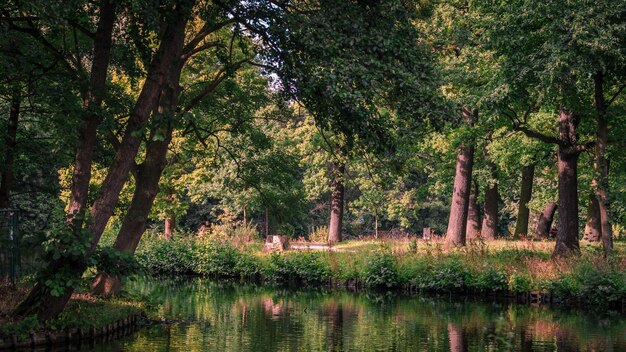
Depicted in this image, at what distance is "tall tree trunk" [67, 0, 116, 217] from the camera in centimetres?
1546

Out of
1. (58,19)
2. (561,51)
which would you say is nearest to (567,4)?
(561,51)

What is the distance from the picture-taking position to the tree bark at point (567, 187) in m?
26.4

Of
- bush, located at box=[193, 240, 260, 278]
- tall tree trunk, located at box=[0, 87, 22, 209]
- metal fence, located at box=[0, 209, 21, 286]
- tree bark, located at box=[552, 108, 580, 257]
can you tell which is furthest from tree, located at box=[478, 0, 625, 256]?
metal fence, located at box=[0, 209, 21, 286]

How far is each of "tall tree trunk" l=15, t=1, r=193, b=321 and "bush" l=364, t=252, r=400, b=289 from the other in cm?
1362

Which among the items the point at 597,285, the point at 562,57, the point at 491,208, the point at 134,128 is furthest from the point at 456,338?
the point at 491,208

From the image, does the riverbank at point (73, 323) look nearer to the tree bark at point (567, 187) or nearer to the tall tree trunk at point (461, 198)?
the tree bark at point (567, 187)

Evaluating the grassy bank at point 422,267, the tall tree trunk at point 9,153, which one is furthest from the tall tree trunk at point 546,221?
the tall tree trunk at point 9,153

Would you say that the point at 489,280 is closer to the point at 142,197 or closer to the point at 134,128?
the point at 142,197

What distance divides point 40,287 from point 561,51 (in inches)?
596

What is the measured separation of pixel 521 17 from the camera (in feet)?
76.2

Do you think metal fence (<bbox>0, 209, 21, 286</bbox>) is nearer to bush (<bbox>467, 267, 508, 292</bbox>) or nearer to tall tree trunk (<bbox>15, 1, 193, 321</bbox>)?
tall tree trunk (<bbox>15, 1, 193, 321</bbox>)

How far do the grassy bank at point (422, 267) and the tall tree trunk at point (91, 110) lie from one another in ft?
45.0

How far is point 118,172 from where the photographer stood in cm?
1508

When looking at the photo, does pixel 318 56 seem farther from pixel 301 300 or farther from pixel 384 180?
pixel 301 300
